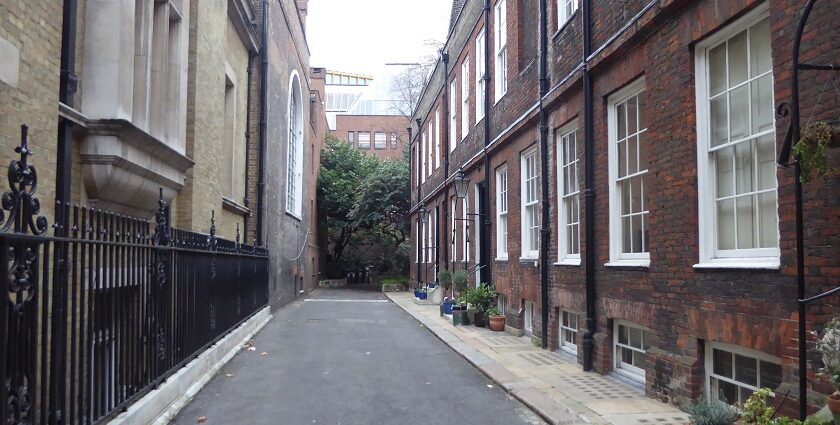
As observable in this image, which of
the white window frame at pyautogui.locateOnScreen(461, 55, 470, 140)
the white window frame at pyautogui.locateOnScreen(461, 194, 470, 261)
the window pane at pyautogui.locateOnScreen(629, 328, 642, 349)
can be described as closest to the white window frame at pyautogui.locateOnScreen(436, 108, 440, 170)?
the white window frame at pyautogui.locateOnScreen(461, 55, 470, 140)

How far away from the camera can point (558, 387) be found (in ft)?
24.0

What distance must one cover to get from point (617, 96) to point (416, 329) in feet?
25.6

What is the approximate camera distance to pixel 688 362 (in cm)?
596

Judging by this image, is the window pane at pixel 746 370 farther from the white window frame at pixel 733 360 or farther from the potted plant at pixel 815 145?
the potted plant at pixel 815 145

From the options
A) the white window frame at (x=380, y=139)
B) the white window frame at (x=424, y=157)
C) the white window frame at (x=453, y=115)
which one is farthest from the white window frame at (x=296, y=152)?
the white window frame at (x=380, y=139)

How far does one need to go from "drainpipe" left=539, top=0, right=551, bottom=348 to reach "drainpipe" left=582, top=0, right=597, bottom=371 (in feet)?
5.57

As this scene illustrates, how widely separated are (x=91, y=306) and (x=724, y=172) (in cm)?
532

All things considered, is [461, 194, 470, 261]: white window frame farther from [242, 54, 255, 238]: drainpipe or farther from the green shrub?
the green shrub

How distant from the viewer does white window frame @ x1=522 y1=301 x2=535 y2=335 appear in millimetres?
11617

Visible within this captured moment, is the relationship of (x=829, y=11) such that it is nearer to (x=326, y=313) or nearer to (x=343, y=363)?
(x=343, y=363)

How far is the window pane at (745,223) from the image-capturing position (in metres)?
5.37

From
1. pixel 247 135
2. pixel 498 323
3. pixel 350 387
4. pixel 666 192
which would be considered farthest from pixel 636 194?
pixel 247 135

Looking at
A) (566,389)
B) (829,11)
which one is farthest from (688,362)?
(829,11)

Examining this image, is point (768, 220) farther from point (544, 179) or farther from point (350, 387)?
point (544, 179)
